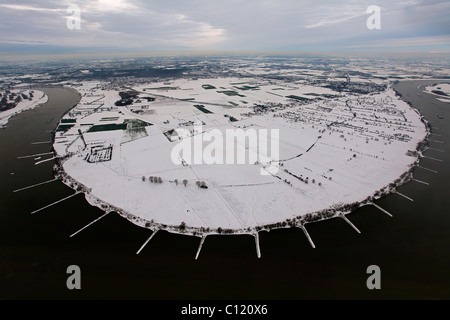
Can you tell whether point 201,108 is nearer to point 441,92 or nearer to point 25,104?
point 25,104

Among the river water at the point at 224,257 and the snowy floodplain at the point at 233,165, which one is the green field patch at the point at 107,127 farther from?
the river water at the point at 224,257

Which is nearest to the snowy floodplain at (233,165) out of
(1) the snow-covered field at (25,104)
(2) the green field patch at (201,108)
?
(2) the green field patch at (201,108)

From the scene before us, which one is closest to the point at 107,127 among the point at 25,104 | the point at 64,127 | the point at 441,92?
the point at 64,127

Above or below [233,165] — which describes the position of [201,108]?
above

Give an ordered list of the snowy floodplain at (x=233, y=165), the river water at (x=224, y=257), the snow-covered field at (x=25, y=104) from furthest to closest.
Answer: the snow-covered field at (x=25, y=104) < the snowy floodplain at (x=233, y=165) < the river water at (x=224, y=257)

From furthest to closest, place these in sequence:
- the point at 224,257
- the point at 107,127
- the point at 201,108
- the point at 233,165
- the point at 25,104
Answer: the point at 25,104, the point at 201,108, the point at 107,127, the point at 233,165, the point at 224,257

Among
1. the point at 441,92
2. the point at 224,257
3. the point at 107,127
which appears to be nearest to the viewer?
the point at 224,257
